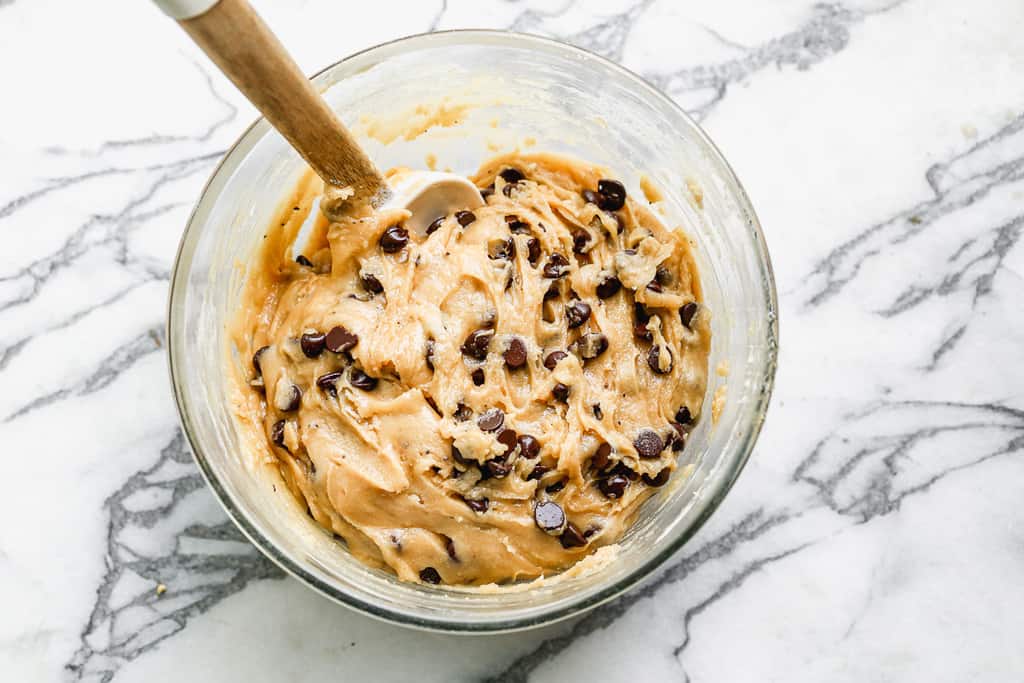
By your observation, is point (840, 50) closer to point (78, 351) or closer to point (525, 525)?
point (525, 525)

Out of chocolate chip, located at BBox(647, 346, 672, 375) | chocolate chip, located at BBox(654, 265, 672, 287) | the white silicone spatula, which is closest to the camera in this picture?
the white silicone spatula

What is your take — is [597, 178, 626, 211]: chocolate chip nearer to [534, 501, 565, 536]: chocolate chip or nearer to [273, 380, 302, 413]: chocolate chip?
[534, 501, 565, 536]: chocolate chip

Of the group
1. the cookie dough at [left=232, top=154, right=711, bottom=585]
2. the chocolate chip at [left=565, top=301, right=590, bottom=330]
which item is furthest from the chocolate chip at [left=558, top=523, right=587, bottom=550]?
the chocolate chip at [left=565, top=301, right=590, bottom=330]

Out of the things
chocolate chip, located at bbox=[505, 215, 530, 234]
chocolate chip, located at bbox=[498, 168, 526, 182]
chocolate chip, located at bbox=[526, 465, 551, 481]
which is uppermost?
chocolate chip, located at bbox=[498, 168, 526, 182]

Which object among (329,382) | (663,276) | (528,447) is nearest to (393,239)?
(329,382)

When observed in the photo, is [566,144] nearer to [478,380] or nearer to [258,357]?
[478,380]

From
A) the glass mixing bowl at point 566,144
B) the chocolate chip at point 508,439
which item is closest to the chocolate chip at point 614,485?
the glass mixing bowl at point 566,144

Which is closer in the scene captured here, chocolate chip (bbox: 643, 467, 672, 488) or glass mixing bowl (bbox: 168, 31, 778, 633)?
glass mixing bowl (bbox: 168, 31, 778, 633)
